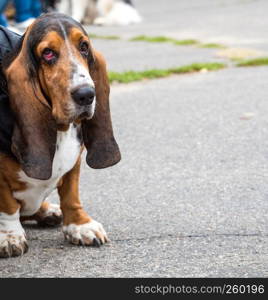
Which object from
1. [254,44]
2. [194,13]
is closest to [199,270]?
[254,44]

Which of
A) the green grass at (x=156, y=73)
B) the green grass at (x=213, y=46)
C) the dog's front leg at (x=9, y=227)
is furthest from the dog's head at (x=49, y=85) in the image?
the green grass at (x=213, y=46)

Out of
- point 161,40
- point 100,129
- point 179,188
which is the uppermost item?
point 100,129

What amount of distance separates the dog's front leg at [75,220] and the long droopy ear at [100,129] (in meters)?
0.18

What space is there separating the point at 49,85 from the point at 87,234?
2.71 ft

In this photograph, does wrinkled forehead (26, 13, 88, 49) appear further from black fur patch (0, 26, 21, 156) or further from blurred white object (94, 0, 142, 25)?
blurred white object (94, 0, 142, 25)

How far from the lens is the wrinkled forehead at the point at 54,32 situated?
329cm

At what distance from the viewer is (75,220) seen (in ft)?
12.6

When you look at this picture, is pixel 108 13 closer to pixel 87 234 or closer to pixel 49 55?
pixel 87 234

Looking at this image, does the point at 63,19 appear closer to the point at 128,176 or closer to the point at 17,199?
the point at 17,199

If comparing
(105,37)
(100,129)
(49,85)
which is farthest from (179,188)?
(105,37)

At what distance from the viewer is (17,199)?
3.73m

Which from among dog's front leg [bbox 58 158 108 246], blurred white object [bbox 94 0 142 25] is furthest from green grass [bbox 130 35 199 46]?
dog's front leg [bbox 58 158 108 246]

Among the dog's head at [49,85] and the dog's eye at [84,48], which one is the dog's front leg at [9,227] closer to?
the dog's head at [49,85]

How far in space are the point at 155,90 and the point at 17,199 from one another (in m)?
3.76
